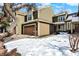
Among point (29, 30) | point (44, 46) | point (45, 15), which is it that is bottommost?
point (44, 46)

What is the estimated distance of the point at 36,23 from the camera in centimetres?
156

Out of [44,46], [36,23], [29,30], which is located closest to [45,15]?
[36,23]

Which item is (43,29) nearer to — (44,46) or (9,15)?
(44,46)

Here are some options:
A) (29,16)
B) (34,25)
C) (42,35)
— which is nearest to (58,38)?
(42,35)

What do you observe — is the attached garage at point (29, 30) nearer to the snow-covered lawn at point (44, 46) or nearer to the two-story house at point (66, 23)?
the snow-covered lawn at point (44, 46)

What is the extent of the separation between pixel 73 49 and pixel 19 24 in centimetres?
69

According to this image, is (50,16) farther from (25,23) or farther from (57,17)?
(25,23)

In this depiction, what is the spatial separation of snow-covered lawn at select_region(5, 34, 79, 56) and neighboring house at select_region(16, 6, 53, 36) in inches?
3.4

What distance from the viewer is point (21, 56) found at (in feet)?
4.91

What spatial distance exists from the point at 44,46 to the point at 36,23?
29 centimetres

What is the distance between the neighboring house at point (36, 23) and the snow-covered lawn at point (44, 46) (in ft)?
0.28

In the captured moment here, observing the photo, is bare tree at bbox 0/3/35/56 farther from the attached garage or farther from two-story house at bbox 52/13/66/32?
two-story house at bbox 52/13/66/32

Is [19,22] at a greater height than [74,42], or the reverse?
[19,22]

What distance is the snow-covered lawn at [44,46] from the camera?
1.49m
